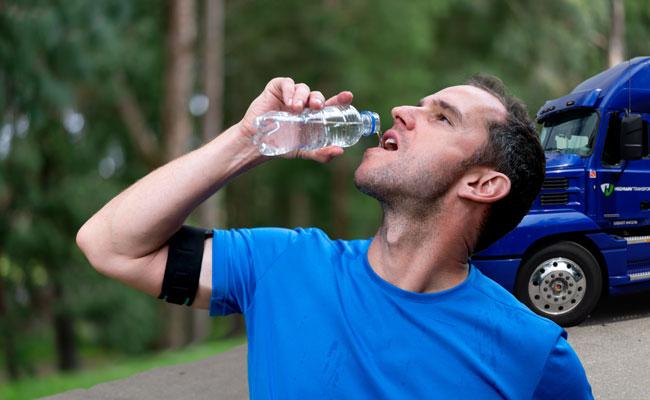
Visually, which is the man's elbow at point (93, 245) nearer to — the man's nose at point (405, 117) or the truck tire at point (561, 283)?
the man's nose at point (405, 117)

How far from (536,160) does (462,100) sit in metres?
0.26

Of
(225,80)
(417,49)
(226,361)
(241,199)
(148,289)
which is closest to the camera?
(148,289)

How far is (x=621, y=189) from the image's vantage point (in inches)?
145

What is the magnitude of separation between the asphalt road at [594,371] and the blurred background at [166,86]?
5.24 metres

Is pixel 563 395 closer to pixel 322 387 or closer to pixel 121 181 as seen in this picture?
pixel 322 387

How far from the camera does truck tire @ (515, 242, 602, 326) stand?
3.47 metres

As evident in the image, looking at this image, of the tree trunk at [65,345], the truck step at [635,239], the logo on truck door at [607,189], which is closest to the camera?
the truck step at [635,239]

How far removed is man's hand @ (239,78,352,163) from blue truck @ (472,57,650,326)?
1.39 meters

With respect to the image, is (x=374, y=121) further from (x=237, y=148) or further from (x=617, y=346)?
(x=617, y=346)

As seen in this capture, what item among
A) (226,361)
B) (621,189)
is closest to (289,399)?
(621,189)

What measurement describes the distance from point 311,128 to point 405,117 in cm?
70

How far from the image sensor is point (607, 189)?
146 inches

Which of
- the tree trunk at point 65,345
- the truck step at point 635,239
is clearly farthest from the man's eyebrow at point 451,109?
the tree trunk at point 65,345

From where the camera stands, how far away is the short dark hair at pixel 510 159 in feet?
6.68
